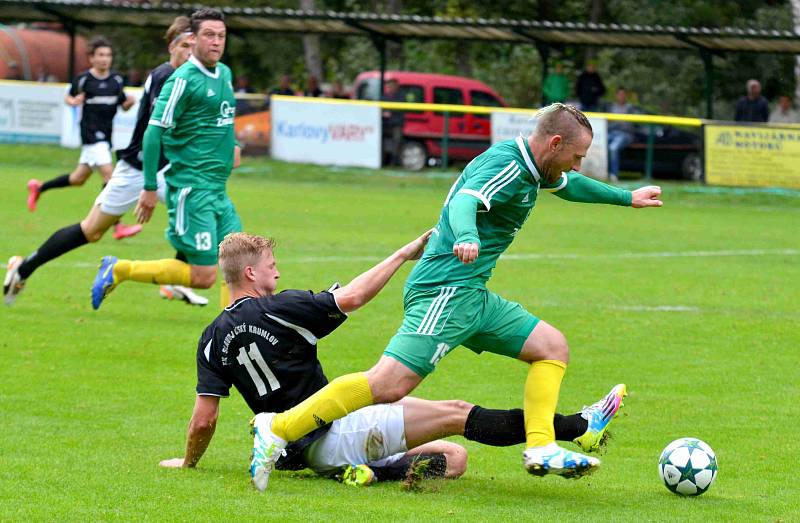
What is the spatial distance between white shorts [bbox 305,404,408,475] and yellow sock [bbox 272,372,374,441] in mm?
241

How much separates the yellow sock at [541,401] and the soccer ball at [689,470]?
514mm

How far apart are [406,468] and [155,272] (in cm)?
436

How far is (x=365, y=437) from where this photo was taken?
6113 millimetres

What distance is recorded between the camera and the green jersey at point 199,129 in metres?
9.77

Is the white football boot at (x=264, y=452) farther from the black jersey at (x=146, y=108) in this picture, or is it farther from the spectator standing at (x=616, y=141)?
the spectator standing at (x=616, y=141)

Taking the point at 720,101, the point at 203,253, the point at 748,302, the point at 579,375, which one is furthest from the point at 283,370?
the point at 720,101

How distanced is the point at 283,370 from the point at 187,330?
4363 mm

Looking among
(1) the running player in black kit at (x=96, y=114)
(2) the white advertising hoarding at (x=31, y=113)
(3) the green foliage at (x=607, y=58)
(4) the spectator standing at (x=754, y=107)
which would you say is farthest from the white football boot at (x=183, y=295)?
(3) the green foliage at (x=607, y=58)

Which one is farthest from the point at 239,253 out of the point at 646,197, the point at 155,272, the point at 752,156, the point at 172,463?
the point at 752,156

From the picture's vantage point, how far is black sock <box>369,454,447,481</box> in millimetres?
6180

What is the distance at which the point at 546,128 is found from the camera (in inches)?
233

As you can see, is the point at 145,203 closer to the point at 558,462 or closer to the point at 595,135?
the point at 558,462

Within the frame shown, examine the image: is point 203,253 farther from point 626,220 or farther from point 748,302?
point 626,220

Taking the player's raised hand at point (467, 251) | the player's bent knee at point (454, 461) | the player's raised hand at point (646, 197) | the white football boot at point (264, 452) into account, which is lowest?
the player's bent knee at point (454, 461)
